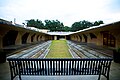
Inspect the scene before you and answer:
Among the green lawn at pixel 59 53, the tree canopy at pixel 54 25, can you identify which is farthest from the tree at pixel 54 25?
the green lawn at pixel 59 53

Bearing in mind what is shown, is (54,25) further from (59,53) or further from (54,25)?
(59,53)

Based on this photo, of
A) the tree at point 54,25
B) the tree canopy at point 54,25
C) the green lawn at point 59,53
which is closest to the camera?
the green lawn at point 59,53

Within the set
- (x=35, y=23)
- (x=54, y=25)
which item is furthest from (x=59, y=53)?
(x=54, y=25)

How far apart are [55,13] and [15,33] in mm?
Answer: 94225

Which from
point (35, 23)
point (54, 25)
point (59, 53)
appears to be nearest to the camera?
point (59, 53)

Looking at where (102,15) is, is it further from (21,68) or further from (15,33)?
(21,68)

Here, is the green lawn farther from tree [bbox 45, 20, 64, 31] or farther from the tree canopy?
tree [bbox 45, 20, 64, 31]

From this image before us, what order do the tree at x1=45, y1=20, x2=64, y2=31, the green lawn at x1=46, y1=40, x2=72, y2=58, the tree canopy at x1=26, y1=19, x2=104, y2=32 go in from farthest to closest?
the tree at x1=45, y1=20, x2=64, y2=31 < the tree canopy at x1=26, y1=19, x2=104, y2=32 < the green lawn at x1=46, y1=40, x2=72, y2=58

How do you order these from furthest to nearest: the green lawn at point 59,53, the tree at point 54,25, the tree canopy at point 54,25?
the tree at point 54,25
the tree canopy at point 54,25
the green lawn at point 59,53

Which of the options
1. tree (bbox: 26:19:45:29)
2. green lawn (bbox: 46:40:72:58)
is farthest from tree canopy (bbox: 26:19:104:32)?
green lawn (bbox: 46:40:72:58)

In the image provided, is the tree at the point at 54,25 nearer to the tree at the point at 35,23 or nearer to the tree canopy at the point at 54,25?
the tree canopy at the point at 54,25

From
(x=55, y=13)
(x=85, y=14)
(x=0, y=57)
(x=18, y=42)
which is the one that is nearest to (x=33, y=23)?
(x=55, y=13)

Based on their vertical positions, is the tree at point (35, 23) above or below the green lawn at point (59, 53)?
above

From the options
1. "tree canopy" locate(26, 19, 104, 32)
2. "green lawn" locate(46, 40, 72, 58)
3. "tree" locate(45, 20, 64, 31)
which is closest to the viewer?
"green lawn" locate(46, 40, 72, 58)
